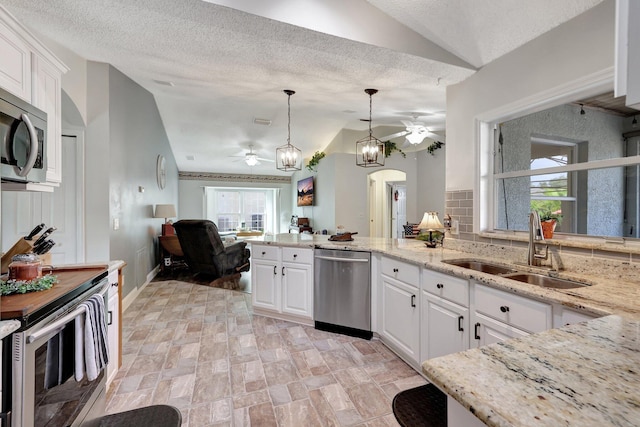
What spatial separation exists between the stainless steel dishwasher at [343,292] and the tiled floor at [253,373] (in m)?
0.12

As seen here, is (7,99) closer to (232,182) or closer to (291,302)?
(291,302)

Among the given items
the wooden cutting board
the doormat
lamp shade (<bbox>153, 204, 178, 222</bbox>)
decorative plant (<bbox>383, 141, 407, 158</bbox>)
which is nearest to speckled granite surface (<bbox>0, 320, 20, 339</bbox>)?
the wooden cutting board

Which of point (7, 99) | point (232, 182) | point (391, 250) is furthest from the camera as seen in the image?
point (232, 182)

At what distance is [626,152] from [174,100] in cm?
561

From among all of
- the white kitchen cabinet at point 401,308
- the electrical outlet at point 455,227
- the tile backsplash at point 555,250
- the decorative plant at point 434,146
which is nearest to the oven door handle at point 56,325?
the white kitchen cabinet at point 401,308

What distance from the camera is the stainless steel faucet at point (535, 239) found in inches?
76.8

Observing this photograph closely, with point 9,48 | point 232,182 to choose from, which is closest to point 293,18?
point 9,48

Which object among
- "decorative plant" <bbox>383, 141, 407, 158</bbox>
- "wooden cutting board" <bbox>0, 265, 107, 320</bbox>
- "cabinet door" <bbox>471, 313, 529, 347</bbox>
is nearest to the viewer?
"wooden cutting board" <bbox>0, 265, 107, 320</bbox>

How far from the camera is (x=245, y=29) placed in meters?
2.17

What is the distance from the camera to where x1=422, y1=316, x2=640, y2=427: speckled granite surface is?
0.52 m

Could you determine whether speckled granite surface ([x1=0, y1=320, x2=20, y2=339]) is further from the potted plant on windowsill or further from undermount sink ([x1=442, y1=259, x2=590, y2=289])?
the potted plant on windowsill

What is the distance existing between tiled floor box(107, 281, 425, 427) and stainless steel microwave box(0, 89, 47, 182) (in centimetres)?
151

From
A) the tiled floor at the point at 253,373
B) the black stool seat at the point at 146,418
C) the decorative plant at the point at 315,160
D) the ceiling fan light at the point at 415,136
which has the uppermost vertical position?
the decorative plant at the point at 315,160

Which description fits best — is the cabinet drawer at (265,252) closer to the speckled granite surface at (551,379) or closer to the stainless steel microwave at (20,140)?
the stainless steel microwave at (20,140)
